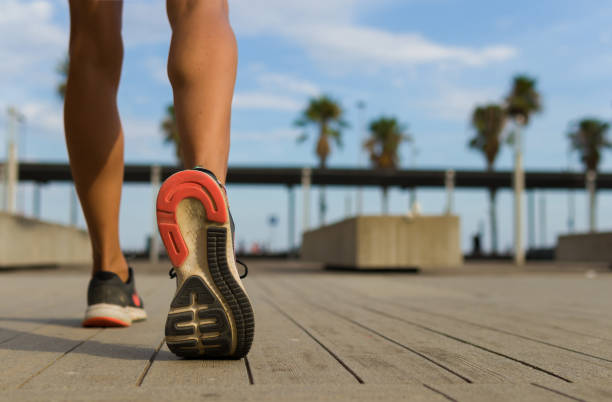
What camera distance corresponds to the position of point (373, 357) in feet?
6.07

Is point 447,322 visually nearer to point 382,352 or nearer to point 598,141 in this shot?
point 382,352

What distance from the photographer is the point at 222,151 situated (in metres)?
1.90

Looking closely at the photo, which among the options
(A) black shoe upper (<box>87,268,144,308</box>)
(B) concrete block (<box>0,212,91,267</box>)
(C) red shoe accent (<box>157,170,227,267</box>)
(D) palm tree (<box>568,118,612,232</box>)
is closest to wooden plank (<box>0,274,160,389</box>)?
(A) black shoe upper (<box>87,268,144,308</box>)

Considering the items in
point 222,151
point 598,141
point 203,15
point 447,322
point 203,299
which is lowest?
point 447,322

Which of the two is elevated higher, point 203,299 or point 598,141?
point 598,141

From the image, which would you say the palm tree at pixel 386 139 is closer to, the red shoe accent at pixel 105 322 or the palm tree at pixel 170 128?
the palm tree at pixel 170 128

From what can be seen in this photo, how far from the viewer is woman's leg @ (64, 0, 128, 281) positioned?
253 cm

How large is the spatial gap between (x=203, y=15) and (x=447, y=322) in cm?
179

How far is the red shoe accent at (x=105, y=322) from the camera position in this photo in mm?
2549

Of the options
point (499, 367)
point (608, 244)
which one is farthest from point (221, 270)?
point (608, 244)

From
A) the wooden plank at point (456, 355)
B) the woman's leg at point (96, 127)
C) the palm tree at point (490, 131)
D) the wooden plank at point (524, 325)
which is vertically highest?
the palm tree at point (490, 131)

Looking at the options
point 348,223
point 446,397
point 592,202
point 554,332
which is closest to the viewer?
point 446,397

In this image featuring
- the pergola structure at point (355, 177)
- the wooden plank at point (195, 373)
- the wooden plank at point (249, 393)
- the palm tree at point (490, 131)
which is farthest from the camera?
the palm tree at point (490, 131)

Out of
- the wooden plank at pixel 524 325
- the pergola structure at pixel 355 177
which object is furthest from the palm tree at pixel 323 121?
the wooden plank at pixel 524 325
